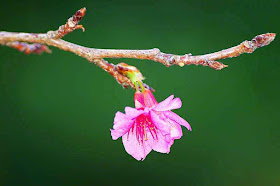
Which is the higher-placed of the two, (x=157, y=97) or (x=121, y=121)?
(x=157, y=97)

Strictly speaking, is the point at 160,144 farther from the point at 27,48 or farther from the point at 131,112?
the point at 27,48

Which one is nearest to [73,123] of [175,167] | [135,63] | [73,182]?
[73,182]

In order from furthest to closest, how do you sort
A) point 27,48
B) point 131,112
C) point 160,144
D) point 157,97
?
point 157,97 < point 27,48 < point 160,144 < point 131,112

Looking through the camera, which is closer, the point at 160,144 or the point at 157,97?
the point at 160,144

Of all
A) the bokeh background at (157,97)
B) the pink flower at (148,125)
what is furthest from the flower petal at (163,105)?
the bokeh background at (157,97)

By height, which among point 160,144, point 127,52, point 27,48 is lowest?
point 160,144

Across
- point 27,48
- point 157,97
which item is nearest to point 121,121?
point 27,48

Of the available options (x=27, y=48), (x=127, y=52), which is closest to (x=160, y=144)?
(x=127, y=52)

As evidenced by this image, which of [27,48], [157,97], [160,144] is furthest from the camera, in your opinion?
[157,97]
